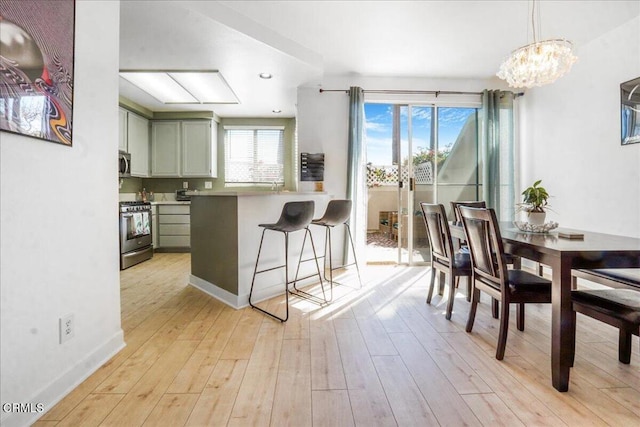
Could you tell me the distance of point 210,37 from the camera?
8.86 ft

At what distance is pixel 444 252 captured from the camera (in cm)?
253

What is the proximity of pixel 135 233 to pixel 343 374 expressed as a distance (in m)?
3.76

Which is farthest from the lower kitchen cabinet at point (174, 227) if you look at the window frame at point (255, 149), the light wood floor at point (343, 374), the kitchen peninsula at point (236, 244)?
A: the light wood floor at point (343, 374)

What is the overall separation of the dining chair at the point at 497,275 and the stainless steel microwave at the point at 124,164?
Answer: 14.7 ft

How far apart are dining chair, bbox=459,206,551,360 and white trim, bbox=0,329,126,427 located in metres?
2.34

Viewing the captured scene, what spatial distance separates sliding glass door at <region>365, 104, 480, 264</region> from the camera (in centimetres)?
431

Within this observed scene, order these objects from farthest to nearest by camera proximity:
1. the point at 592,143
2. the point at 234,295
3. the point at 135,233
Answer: the point at 135,233 < the point at 592,143 < the point at 234,295

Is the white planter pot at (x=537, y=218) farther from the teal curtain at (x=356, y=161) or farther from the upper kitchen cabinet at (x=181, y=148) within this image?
the upper kitchen cabinet at (x=181, y=148)

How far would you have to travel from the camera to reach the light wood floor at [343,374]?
1.32 m

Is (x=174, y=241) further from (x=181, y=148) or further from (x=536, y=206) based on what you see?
(x=536, y=206)

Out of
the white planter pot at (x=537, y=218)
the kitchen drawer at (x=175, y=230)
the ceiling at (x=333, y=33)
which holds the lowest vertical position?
the kitchen drawer at (x=175, y=230)


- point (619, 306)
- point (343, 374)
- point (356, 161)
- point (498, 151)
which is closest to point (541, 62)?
point (619, 306)

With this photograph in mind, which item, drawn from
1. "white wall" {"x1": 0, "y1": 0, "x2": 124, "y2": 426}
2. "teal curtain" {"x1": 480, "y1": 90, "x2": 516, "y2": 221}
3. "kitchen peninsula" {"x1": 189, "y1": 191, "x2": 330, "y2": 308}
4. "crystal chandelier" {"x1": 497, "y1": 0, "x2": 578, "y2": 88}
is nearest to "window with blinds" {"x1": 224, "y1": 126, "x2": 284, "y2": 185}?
"kitchen peninsula" {"x1": 189, "y1": 191, "x2": 330, "y2": 308}

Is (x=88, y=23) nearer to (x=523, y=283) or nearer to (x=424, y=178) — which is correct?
(x=523, y=283)
